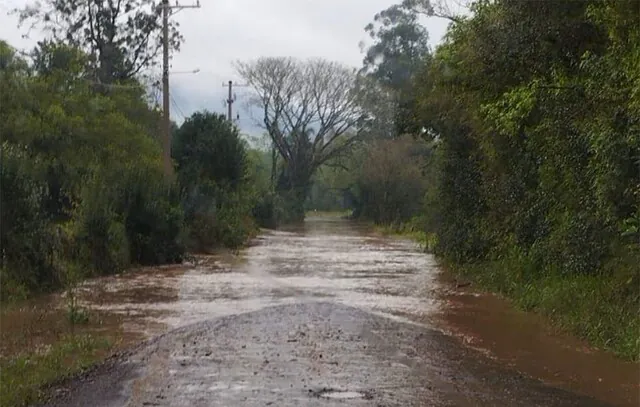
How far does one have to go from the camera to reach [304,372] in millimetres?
9742

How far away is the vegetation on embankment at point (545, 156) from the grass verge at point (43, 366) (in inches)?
258

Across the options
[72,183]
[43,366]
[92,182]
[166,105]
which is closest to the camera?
[43,366]

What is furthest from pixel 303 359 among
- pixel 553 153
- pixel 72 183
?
pixel 72 183

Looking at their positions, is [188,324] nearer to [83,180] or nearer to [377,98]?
[83,180]

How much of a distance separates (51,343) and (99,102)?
84.5 feet

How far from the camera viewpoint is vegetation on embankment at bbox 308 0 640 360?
1179cm

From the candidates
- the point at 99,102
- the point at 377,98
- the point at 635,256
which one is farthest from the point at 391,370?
the point at 377,98

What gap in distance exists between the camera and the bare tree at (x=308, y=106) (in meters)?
68.1

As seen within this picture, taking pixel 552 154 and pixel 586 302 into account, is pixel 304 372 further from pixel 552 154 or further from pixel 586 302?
pixel 552 154

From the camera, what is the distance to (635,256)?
38.4ft

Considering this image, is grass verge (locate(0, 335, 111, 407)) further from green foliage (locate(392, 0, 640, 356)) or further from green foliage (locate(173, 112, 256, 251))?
green foliage (locate(173, 112, 256, 251))

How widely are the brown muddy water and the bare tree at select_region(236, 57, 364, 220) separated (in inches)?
1661

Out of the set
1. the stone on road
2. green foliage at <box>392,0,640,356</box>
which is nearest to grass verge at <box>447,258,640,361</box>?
→ green foliage at <box>392,0,640,356</box>

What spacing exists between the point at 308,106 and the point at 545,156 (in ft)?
179
